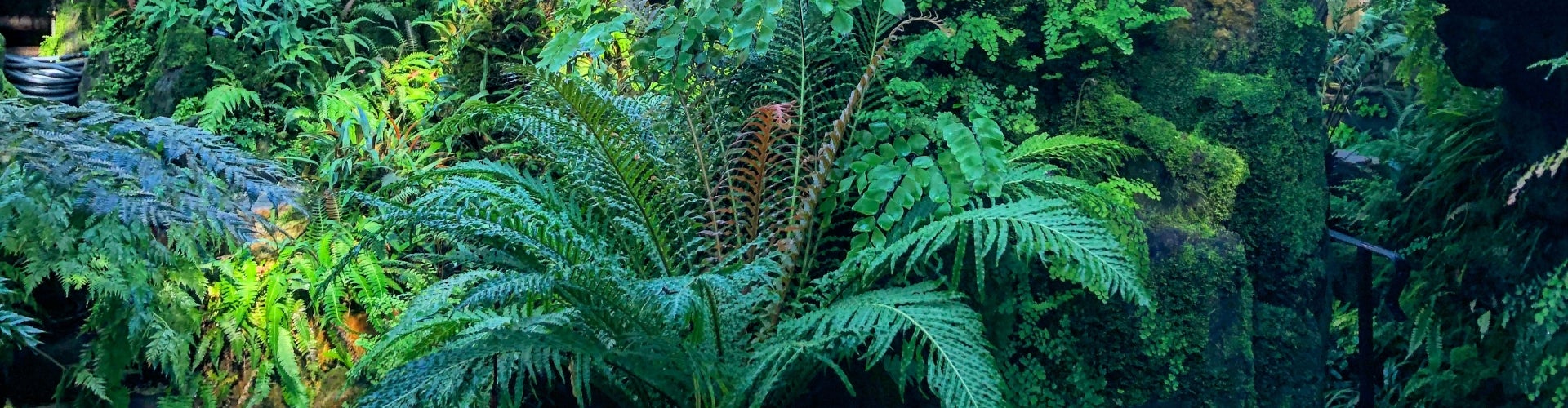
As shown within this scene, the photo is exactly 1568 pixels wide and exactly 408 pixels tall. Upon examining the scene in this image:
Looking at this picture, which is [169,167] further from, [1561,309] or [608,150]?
[1561,309]

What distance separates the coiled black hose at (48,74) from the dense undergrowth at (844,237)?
0.86 metres

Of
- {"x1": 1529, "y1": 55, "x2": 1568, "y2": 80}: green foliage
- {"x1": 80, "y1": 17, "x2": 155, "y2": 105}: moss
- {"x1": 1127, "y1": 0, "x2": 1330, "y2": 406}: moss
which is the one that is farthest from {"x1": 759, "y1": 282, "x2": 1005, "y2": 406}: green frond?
{"x1": 80, "y1": 17, "x2": 155, "y2": 105}: moss

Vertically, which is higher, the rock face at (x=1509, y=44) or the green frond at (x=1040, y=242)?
the rock face at (x=1509, y=44)

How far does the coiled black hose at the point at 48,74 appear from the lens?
411cm

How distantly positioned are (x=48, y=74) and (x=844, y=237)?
3.39m

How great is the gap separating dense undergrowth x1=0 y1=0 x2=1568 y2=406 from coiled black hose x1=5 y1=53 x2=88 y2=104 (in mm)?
856

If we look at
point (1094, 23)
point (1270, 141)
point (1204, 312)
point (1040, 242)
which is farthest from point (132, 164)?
point (1270, 141)

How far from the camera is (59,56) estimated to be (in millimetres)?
4266

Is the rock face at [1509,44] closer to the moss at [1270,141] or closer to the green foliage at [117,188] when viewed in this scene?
the moss at [1270,141]

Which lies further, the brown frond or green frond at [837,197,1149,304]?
the brown frond

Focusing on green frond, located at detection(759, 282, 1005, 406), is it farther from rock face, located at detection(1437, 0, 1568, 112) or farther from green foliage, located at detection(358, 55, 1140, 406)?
rock face, located at detection(1437, 0, 1568, 112)

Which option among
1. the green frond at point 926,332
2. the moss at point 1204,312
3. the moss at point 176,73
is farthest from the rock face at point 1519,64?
the moss at point 176,73

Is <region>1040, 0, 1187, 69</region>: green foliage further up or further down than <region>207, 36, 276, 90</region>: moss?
further up

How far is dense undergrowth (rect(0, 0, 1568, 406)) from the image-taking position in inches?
98.3
